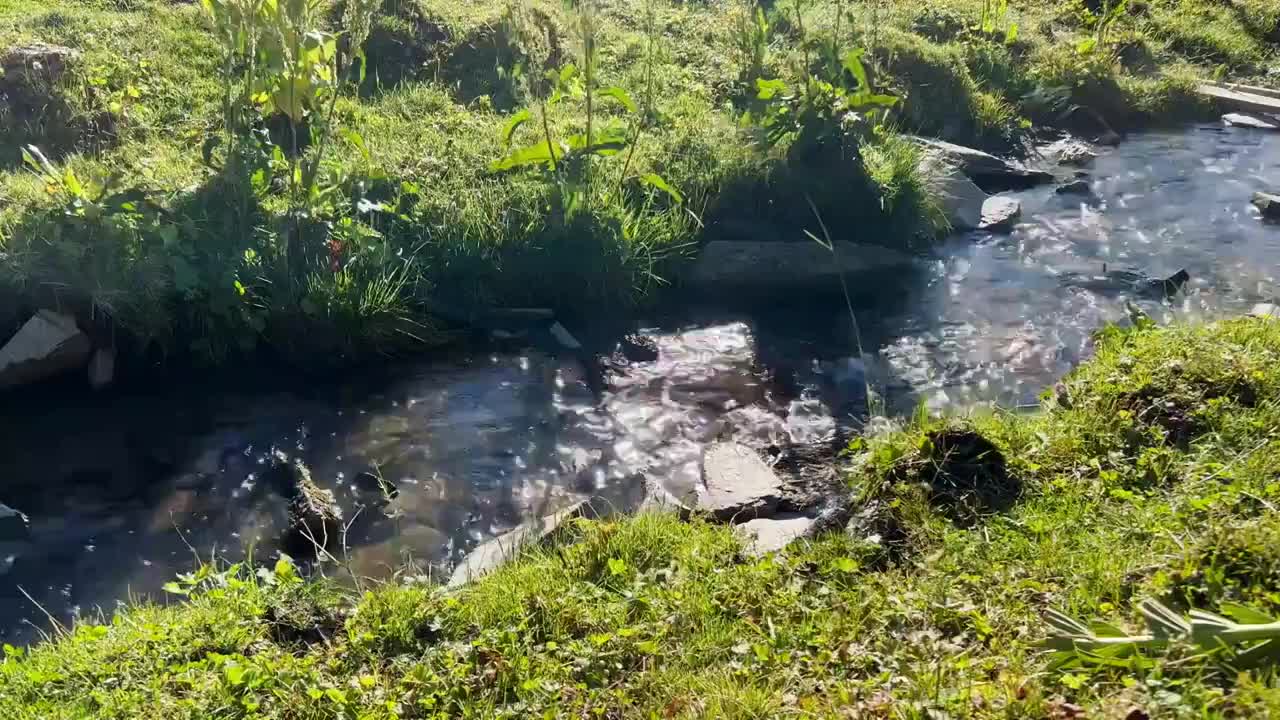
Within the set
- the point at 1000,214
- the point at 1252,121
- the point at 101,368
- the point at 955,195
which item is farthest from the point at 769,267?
the point at 1252,121

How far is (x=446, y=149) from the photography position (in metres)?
8.54

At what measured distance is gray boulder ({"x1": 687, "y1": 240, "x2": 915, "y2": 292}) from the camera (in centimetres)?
821

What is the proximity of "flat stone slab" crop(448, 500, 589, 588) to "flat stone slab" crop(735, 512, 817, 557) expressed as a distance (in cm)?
88

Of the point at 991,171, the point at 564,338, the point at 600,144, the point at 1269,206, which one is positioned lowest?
the point at 564,338

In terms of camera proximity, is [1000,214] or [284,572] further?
[1000,214]

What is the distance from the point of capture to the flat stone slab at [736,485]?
5.24 meters

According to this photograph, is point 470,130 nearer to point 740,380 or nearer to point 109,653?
point 740,380

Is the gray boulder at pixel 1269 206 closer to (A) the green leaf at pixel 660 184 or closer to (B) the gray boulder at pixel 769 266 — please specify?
(B) the gray boulder at pixel 769 266

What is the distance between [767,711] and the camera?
3381mm

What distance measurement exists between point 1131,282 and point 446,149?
574 cm

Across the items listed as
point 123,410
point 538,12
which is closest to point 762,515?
point 123,410

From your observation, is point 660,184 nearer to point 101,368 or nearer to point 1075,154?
point 101,368

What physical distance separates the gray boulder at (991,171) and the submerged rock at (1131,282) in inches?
86.4

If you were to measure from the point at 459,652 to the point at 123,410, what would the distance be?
3708mm
